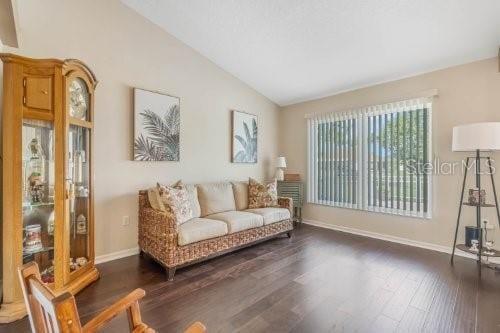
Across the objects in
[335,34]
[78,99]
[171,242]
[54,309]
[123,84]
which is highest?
[335,34]

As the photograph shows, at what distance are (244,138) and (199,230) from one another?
2237 millimetres

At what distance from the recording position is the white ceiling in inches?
101

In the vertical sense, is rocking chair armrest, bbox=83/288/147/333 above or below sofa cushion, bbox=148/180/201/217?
below

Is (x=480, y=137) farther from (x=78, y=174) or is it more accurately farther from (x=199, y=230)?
(x=78, y=174)

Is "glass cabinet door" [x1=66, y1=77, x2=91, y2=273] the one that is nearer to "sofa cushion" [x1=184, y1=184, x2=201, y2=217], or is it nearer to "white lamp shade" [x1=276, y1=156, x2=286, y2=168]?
"sofa cushion" [x1=184, y1=184, x2=201, y2=217]

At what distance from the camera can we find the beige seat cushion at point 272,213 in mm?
3640

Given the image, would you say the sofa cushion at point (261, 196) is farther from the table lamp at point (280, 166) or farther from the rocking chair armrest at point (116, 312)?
the rocking chair armrest at point (116, 312)

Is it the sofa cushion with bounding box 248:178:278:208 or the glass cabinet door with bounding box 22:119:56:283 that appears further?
the sofa cushion with bounding box 248:178:278:208

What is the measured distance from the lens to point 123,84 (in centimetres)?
315

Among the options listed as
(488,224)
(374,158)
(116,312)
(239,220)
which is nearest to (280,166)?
(374,158)

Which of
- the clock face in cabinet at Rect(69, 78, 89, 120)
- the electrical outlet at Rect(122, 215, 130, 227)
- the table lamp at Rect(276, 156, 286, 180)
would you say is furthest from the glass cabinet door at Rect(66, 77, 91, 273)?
the table lamp at Rect(276, 156, 286, 180)

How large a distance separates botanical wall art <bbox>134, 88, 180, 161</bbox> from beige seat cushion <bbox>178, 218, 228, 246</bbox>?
3.49 feet

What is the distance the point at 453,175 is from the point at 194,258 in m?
3.48

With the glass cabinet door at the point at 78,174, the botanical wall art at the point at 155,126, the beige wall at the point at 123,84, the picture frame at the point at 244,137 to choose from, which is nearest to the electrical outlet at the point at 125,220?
the beige wall at the point at 123,84
